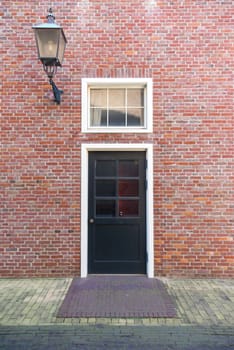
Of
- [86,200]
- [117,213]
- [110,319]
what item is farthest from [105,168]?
[110,319]

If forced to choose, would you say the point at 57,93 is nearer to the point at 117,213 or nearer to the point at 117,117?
the point at 117,117

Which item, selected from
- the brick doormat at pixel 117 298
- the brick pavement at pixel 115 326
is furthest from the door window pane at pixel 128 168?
the brick pavement at pixel 115 326

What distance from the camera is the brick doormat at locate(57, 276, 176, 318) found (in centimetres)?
387

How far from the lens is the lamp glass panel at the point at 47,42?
14.1 ft

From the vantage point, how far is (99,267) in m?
5.36

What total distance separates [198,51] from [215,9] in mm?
889

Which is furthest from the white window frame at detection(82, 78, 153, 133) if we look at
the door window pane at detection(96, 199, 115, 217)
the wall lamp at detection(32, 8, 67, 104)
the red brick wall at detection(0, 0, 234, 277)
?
the door window pane at detection(96, 199, 115, 217)

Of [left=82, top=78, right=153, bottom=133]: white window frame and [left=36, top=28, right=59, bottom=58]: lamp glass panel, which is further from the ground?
[left=36, top=28, right=59, bottom=58]: lamp glass panel

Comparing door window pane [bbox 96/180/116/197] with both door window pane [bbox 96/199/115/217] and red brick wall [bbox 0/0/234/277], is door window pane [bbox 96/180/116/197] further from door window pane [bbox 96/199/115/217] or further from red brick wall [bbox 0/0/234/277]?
red brick wall [bbox 0/0/234/277]

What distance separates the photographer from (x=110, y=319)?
3.72m

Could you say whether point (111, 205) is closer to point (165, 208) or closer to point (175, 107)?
→ point (165, 208)

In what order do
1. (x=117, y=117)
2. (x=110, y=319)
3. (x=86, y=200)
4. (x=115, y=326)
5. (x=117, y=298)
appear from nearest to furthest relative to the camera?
(x=115, y=326)
(x=110, y=319)
(x=117, y=298)
(x=86, y=200)
(x=117, y=117)

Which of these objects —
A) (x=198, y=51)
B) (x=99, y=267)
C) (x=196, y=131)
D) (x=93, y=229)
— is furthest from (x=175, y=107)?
(x=99, y=267)

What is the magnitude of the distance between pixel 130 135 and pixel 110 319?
3.15 metres
